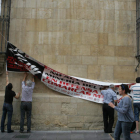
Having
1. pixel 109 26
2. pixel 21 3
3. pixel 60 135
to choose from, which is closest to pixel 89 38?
pixel 109 26

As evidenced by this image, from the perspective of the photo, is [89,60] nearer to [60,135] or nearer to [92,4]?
[92,4]

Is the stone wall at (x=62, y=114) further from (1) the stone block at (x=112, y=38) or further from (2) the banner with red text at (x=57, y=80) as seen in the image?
(1) the stone block at (x=112, y=38)

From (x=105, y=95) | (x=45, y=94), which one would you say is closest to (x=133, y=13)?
(x=105, y=95)

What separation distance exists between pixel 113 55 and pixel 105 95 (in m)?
1.98

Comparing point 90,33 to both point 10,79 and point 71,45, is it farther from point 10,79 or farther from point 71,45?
point 10,79

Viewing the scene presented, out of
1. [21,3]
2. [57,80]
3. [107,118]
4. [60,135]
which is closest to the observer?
[60,135]

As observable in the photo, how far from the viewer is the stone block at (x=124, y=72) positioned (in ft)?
24.6

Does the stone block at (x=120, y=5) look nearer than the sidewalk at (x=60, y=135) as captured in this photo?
No

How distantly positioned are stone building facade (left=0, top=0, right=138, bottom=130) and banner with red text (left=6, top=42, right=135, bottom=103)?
31 cm

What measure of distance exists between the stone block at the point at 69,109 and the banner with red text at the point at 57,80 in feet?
1.37

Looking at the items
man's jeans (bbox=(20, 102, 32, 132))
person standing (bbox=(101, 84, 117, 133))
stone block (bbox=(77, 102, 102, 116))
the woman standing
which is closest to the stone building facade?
man's jeans (bbox=(20, 102, 32, 132))

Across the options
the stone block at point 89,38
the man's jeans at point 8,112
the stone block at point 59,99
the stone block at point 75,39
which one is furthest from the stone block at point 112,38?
the man's jeans at point 8,112

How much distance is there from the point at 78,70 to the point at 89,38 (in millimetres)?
1483

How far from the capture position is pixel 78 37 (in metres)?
7.58
